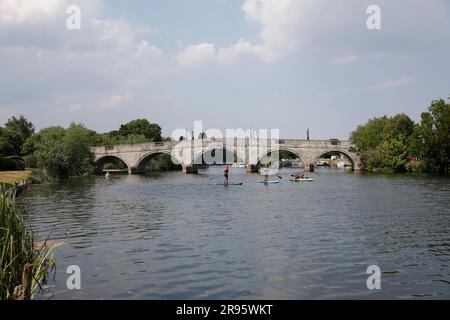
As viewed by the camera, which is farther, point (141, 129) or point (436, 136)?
point (141, 129)

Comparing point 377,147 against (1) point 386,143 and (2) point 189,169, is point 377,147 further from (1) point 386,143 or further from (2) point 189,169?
(2) point 189,169

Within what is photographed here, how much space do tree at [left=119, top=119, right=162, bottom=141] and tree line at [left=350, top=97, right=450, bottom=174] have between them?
6511 cm

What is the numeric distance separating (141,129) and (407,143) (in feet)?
260

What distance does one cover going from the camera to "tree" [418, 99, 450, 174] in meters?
69.8

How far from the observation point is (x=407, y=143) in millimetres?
77250

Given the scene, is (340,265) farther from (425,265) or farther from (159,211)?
(159,211)

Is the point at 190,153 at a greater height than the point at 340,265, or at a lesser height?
greater

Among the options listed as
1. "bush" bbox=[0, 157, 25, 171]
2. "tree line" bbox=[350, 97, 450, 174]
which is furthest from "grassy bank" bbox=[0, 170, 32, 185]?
"tree line" bbox=[350, 97, 450, 174]

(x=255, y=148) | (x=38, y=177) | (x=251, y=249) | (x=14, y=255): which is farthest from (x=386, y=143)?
(x=14, y=255)

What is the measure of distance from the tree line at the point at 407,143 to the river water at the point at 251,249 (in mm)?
44780

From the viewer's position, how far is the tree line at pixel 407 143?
7106cm

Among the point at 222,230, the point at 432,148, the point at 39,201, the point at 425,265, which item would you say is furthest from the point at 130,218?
the point at 432,148

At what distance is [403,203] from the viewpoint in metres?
30.2
